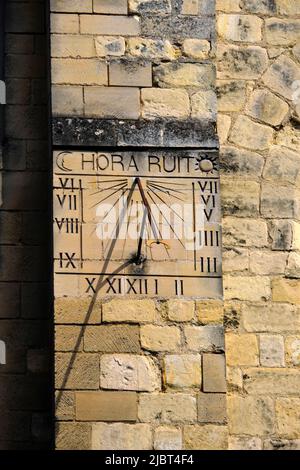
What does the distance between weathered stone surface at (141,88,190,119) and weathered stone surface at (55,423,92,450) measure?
5.43ft

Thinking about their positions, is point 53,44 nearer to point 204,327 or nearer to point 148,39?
point 148,39

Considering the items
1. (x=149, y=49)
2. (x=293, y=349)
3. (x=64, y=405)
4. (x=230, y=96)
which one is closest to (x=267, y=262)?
(x=293, y=349)

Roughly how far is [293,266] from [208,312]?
0.69 meters

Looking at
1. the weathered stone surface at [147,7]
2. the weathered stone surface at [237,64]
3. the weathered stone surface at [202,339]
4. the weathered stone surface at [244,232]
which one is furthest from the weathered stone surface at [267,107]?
the weathered stone surface at [202,339]

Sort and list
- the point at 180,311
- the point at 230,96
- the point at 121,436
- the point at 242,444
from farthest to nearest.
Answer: the point at 230,96 → the point at 242,444 → the point at 180,311 → the point at 121,436

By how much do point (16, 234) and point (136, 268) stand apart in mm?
855

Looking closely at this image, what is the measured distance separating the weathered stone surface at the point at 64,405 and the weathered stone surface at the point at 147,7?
2.08 m

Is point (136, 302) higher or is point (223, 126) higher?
point (223, 126)

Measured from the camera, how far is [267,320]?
9.08 m

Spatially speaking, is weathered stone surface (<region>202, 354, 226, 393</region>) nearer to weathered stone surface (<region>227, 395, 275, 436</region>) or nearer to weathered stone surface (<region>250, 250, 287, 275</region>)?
weathered stone surface (<region>227, 395, 275, 436</region>)

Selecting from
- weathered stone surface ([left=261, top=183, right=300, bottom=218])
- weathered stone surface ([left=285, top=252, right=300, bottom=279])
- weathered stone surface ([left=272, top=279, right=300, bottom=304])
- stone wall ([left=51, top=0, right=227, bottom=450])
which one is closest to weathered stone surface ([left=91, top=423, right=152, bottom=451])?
stone wall ([left=51, top=0, right=227, bottom=450])

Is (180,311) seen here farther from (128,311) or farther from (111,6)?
(111,6)

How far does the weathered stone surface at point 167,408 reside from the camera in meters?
8.55

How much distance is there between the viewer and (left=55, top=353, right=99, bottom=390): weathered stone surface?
856 centimetres
